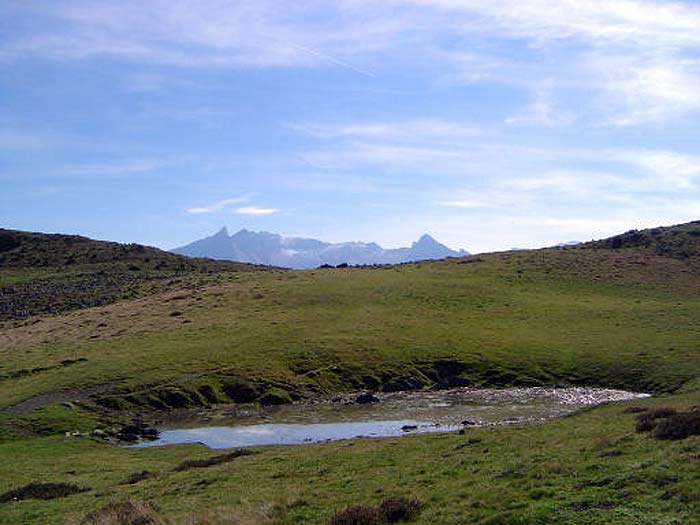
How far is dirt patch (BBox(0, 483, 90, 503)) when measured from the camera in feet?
90.2

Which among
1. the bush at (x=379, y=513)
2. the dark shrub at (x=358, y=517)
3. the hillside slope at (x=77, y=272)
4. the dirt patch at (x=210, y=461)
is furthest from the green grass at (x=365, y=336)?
the dark shrub at (x=358, y=517)

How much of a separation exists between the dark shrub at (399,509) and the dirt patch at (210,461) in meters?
15.3

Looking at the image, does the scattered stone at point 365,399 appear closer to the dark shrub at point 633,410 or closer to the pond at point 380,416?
the pond at point 380,416

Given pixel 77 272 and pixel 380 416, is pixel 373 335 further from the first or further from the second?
pixel 77 272

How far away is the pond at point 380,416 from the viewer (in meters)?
42.6

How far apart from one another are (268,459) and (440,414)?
1947 cm

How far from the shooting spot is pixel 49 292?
112312 mm

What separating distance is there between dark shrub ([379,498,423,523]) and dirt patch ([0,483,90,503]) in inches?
630

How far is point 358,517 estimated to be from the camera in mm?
17969

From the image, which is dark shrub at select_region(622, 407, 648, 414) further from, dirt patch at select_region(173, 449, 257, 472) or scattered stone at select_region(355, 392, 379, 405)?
scattered stone at select_region(355, 392, 379, 405)

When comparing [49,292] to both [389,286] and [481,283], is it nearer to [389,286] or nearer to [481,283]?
[389,286]

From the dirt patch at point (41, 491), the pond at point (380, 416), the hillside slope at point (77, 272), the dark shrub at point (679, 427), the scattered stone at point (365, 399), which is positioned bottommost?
the pond at point (380, 416)

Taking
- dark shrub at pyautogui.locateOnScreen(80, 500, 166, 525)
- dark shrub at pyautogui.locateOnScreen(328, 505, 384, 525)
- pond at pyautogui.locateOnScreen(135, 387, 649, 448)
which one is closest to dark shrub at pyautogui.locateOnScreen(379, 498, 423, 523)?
dark shrub at pyautogui.locateOnScreen(328, 505, 384, 525)

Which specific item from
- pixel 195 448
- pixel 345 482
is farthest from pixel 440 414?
pixel 345 482
